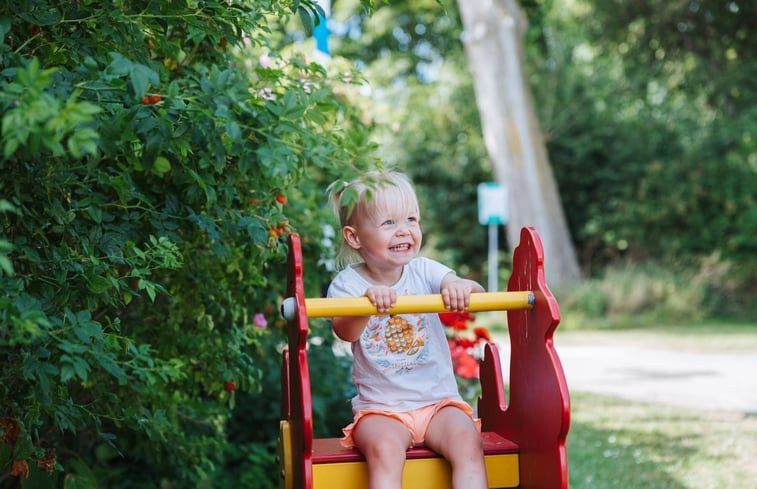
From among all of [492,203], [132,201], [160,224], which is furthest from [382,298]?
[492,203]

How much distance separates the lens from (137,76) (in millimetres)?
1954

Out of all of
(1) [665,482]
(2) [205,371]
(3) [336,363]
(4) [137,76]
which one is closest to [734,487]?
(1) [665,482]

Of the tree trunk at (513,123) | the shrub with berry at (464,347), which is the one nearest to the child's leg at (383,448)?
the shrub with berry at (464,347)

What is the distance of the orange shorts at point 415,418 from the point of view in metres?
2.87

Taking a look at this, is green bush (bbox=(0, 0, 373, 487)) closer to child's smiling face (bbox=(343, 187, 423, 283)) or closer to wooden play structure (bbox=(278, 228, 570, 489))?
child's smiling face (bbox=(343, 187, 423, 283))

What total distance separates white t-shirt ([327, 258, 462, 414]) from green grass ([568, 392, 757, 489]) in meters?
1.74

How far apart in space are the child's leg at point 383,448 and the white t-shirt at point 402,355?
12cm

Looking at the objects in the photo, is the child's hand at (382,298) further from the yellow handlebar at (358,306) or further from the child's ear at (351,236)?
the child's ear at (351,236)

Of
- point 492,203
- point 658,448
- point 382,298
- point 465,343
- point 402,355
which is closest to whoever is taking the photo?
point 382,298

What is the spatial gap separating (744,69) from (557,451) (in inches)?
708

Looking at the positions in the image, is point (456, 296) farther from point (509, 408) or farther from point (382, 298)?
point (509, 408)

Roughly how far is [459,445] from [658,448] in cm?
285

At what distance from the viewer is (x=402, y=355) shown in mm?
2996

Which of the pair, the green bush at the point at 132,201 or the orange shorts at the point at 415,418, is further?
the orange shorts at the point at 415,418
